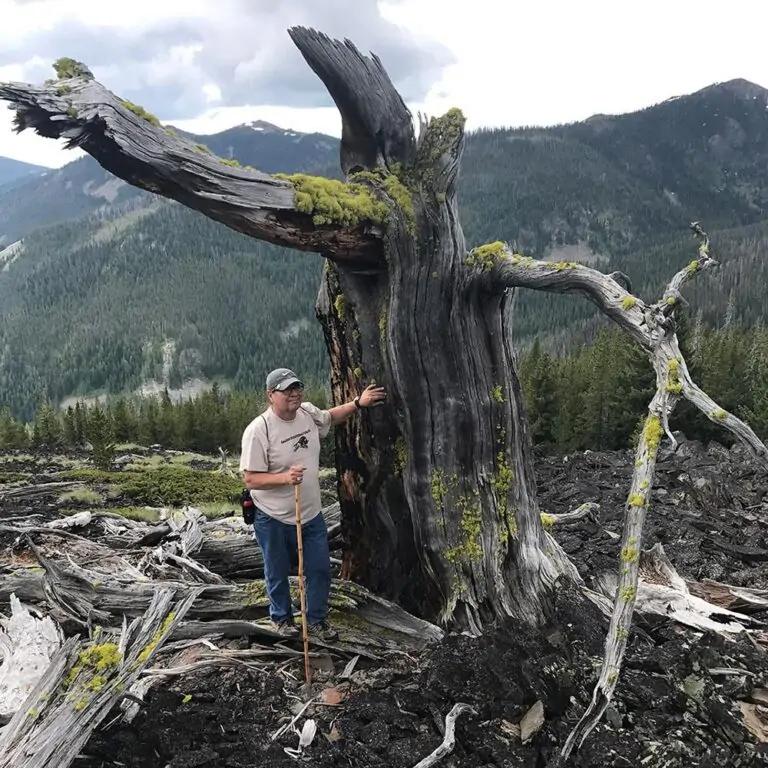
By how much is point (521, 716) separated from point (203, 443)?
62219 mm

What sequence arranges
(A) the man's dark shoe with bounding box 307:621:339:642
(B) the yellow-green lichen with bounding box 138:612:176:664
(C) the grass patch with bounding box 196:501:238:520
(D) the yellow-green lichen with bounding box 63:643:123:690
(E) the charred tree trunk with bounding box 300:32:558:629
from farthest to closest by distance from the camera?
(C) the grass patch with bounding box 196:501:238:520, (A) the man's dark shoe with bounding box 307:621:339:642, (E) the charred tree trunk with bounding box 300:32:558:629, (B) the yellow-green lichen with bounding box 138:612:176:664, (D) the yellow-green lichen with bounding box 63:643:123:690

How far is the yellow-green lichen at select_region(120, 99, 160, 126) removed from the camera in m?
4.68

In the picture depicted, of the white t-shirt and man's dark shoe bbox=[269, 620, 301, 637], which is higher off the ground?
the white t-shirt

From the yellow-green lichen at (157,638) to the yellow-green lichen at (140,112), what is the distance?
3.74 metres

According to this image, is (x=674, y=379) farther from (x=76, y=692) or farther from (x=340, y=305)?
(x=76, y=692)

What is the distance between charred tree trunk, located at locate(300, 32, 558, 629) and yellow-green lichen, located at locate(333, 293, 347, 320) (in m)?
0.01

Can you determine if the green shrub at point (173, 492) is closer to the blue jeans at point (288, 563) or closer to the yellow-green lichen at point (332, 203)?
the blue jeans at point (288, 563)

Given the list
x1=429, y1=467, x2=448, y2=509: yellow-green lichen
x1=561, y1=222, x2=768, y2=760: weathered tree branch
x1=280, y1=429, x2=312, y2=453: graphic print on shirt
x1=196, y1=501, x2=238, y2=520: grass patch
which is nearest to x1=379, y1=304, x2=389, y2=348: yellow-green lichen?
x1=280, y1=429, x2=312, y2=453: graphic print on shirt

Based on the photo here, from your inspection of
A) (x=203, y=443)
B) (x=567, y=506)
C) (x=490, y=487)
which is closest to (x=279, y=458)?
Result: (x=490, y=487)

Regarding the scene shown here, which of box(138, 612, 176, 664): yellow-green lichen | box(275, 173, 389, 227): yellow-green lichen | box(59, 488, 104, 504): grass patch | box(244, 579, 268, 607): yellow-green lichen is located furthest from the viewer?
box(59, 488, 104, 504): grass patch

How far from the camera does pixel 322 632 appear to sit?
5.58 m

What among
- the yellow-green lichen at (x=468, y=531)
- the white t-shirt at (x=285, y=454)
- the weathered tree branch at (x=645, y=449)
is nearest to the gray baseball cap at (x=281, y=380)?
the white t-shirt at (x=285, y=454)

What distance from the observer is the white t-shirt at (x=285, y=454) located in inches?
211

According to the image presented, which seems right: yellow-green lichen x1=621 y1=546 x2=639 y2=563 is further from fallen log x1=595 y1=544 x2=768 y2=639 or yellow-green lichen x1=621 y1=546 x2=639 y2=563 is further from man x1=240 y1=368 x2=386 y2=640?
man x1=240 y1=368 x2=386 y2=640
